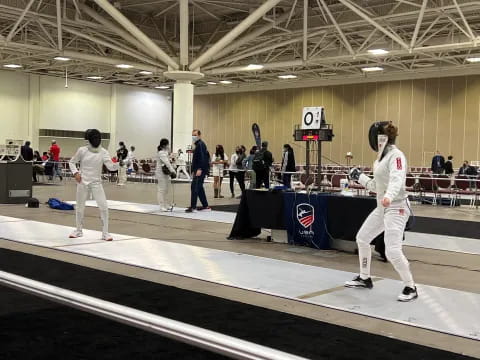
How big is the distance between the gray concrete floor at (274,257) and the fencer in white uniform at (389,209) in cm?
78

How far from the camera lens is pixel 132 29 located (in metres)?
20.7

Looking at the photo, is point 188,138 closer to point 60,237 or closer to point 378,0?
point 378,0

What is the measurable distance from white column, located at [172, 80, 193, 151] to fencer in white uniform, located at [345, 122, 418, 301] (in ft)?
65.1

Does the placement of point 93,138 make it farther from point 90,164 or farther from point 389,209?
point 389,209

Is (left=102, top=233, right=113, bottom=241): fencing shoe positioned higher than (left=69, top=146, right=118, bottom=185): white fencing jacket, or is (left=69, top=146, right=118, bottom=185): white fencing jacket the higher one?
(left=69, top=146, right=118, bottom=185): white fencing jacket

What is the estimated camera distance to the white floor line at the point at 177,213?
12333 mm

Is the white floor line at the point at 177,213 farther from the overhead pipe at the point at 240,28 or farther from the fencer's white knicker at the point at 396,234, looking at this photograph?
the overhead pipe at the point at 240,28

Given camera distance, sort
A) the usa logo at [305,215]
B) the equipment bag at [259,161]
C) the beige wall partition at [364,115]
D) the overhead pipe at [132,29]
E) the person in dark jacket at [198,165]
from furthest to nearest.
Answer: the beige wall partition at [364,115] → the overhead pipe at [132,29] → the equipment bag at [259,161] → the person in dark jacket at [198,165] → the usa logo at [305,215]

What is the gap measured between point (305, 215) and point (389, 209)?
302 cm

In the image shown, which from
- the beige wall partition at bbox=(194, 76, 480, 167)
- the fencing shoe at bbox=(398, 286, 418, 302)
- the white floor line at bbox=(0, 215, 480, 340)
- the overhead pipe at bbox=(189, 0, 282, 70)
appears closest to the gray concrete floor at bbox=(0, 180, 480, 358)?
the white floor line at bbox=(0, 215, 480, 340)

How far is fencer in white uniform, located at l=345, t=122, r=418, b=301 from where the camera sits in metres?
5.52

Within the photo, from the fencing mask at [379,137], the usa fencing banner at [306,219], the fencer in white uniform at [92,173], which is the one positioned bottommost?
the usa fencing banner at [306,219]

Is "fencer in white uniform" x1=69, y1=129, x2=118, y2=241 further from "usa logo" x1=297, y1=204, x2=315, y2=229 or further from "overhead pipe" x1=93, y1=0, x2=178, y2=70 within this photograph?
"overhead pipe" x1=93, y1=0, x2=178, y2=70

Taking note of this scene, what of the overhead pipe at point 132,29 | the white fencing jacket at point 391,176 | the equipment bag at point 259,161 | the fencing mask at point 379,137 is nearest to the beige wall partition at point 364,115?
the overhead pipe at point 132,29
